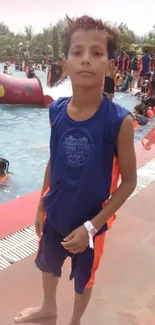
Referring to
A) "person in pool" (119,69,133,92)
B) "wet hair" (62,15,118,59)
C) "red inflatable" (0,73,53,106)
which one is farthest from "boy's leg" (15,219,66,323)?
"person in pool" (119,69,133,92)

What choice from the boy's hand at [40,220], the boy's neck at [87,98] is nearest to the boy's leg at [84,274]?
the boy's hand at [40,220]

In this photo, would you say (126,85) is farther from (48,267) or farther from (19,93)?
(48,267)

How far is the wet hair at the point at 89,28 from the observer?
59.6 inches

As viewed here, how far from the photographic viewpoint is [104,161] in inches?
60.1

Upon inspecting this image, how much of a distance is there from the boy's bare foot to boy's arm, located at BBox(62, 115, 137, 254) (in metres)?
0.59

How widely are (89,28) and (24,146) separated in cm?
484

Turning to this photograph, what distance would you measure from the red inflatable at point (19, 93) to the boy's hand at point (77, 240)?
983 centimetres

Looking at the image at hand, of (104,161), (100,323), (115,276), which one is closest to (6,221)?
(115,276)

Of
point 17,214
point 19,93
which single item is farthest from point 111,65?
point 19,93

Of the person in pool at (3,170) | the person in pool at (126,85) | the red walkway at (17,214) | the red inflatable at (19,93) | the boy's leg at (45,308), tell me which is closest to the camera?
the boy's leg at (45,308)

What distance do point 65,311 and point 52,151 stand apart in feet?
2.97

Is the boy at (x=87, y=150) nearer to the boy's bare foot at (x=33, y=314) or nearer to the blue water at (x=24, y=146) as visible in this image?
the boy's bare foot at (x=33, y=314)

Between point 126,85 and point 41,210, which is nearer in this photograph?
point 41,210

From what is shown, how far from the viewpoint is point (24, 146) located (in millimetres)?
6246
